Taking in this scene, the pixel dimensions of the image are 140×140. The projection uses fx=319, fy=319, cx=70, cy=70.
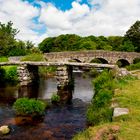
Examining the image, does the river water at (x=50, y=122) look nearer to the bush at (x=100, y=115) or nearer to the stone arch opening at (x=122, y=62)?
the bush at (x=100, y=115)

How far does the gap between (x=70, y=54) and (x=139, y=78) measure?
1507 inches

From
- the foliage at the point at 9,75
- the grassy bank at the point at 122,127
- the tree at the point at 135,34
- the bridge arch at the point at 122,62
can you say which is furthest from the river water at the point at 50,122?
the tree at the point at 135,34

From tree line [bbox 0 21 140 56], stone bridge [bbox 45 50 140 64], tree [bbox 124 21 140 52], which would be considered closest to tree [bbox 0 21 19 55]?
tree line [bbox 0 21 140 56]

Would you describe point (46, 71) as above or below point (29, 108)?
above

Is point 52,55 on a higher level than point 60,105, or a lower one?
higher

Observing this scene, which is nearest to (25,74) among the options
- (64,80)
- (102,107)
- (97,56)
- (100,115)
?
(64,80)

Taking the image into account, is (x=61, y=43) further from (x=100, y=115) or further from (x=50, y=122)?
(x=100, y=115)

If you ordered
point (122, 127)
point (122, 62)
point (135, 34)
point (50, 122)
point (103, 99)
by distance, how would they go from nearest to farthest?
point (122, 127), point (103, 99), point (50, 122), point (122, 62), point (135, 34)

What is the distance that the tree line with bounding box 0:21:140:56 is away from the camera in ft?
243

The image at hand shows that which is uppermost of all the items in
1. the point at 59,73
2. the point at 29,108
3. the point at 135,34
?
the point at 135,34

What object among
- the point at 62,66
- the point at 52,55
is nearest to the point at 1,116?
the point at 62,66

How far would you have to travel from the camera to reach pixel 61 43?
12250 centimetres

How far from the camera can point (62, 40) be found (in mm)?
123188

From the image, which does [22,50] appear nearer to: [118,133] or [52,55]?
[52,55]
